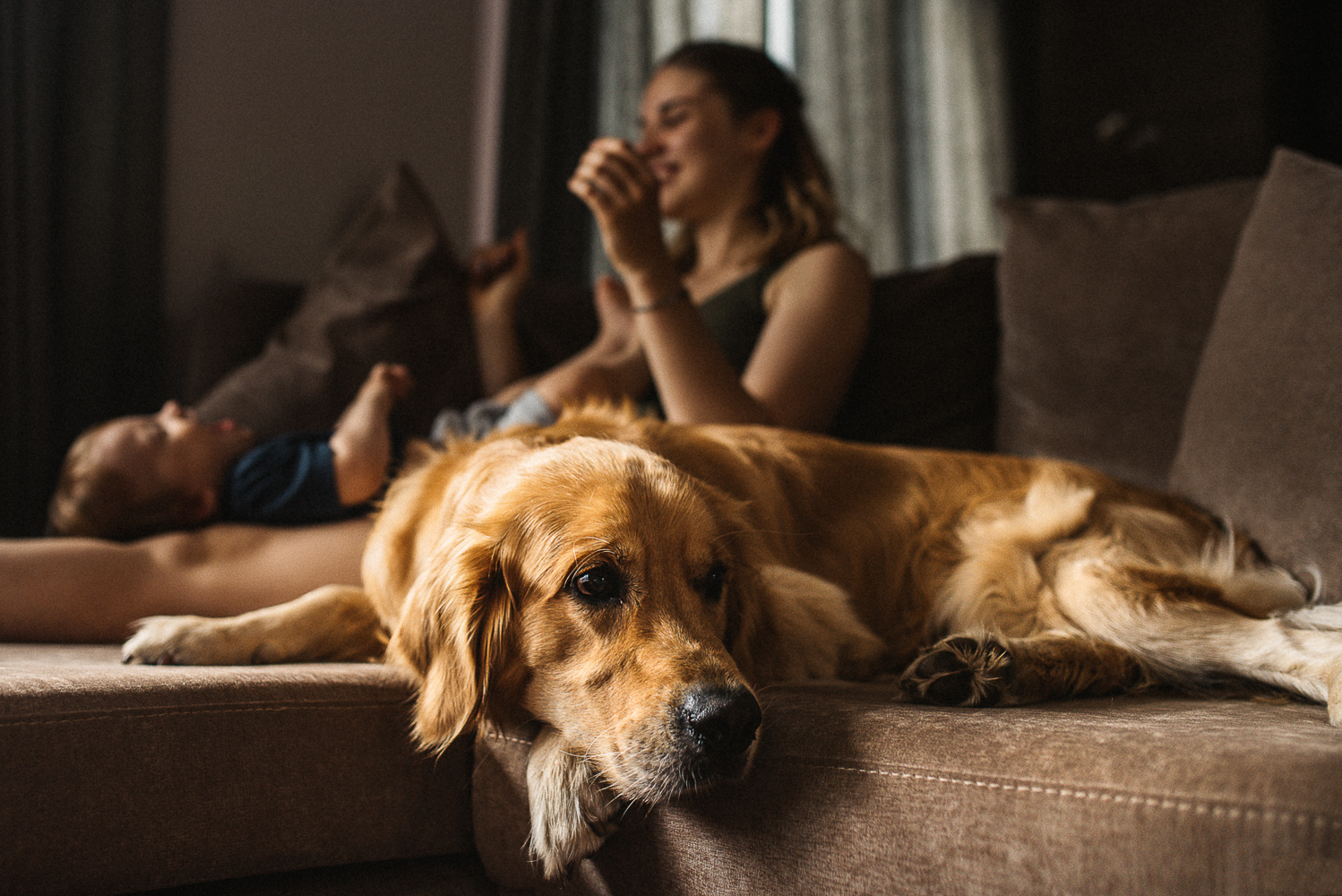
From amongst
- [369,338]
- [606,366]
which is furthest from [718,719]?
[369,338]

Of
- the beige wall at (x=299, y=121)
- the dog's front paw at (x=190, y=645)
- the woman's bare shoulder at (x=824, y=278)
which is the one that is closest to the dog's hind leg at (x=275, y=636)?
the dog's front paw at (x=190, y=645)

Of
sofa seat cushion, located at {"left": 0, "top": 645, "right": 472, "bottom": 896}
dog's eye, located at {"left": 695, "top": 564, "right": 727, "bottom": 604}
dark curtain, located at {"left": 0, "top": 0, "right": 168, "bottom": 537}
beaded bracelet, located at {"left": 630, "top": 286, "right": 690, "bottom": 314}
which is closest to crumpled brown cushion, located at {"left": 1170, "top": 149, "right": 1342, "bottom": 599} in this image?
dog's eye, located at {"left": 695, "top": 564, "right": 727, "bottom": 604}

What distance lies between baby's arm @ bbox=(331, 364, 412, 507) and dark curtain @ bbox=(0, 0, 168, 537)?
1.28 metres

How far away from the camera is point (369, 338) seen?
250cm

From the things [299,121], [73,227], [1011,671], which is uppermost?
[299,121]

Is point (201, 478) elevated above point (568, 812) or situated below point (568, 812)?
above

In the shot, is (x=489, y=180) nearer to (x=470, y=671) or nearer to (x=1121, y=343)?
(x=1121, y=343)

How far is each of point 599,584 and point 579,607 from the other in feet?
0.12

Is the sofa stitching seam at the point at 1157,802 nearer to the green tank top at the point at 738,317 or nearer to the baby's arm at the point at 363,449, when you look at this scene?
the baby's arm at the point at 363,449

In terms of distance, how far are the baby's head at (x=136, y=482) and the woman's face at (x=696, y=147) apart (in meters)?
1.34

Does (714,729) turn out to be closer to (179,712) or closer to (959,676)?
(959,676)

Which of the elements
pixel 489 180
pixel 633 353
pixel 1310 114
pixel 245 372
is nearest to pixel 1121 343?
pixel 633 353

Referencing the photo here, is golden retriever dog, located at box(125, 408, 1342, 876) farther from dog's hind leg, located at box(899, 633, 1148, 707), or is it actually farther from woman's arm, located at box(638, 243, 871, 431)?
woman's arm, located at box(638, 243, 871, 431)

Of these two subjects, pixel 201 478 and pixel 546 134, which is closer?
pixel 201 478
